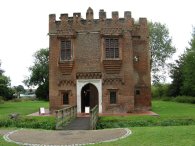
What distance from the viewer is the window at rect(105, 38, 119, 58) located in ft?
117

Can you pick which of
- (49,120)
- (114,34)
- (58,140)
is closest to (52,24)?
(114,34)

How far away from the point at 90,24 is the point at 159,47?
3132 cm

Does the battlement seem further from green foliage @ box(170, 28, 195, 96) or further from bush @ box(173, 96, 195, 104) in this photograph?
bush @ box(173, 96, 195, 104)

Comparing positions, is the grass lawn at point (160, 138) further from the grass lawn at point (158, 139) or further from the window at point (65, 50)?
the window at point (65, 50)

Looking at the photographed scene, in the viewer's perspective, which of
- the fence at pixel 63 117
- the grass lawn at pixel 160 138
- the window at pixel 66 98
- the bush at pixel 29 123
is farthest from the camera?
the window at pixel 66 98

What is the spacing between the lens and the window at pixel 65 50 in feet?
118

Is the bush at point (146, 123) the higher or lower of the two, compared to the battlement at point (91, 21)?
lower

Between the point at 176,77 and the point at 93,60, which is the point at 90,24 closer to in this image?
the point at 93,60

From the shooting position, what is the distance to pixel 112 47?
35688 millimetres

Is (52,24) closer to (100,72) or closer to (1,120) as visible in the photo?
(100,72)

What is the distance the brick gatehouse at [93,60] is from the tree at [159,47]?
29770 mm

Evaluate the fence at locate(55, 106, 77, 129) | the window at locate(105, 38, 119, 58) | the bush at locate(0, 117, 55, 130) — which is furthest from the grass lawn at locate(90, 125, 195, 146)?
the window at locate(105, 38, 119, 58)

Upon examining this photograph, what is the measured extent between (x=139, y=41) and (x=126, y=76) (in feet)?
17.2

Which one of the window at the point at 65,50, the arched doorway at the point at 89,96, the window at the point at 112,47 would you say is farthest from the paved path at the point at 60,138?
the arched doorway at the point at 89,96
